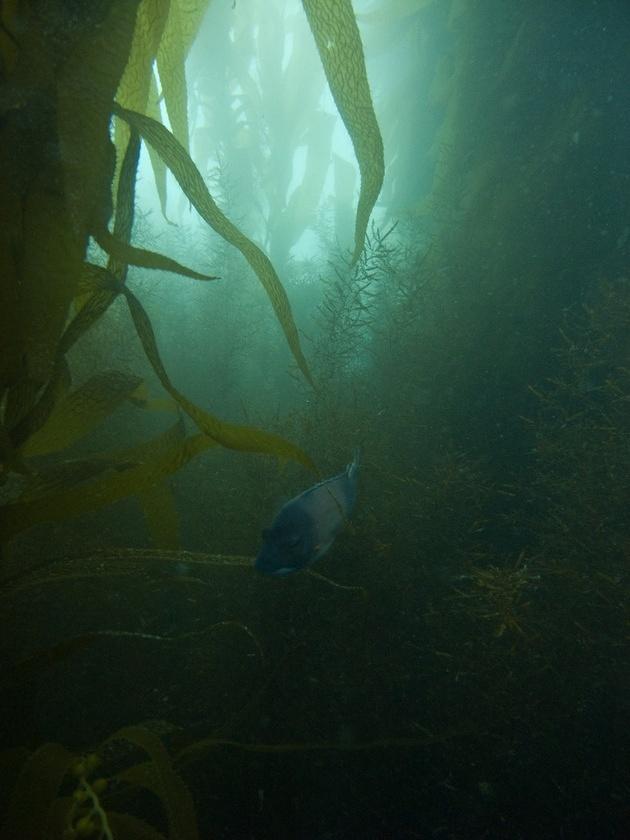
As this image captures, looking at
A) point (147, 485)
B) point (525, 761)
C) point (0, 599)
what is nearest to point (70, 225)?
point (147, 485)

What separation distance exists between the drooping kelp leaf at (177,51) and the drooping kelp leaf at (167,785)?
2313 millimetres

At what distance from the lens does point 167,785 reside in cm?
135

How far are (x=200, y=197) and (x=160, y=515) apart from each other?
127 cm

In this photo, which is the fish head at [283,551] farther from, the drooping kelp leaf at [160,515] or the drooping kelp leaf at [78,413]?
the drooping kelp leaf at [78,413]

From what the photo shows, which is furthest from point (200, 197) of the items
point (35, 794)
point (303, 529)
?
point (35, 794)

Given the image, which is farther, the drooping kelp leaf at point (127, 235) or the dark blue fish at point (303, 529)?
the dark blue fish at point (303, 529)

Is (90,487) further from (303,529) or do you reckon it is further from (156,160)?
(156,160)

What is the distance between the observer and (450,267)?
6.20 m

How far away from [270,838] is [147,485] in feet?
6.87

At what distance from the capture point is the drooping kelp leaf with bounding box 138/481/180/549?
1.82 meters

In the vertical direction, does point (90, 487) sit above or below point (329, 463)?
above

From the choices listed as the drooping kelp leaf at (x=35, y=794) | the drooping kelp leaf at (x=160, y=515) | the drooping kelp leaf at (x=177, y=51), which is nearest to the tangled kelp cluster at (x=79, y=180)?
the drooping kelp leaf at (x=177, y=51)

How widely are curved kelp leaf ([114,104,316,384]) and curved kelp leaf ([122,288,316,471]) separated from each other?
1.00ft

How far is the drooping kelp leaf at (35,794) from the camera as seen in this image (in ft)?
3.90
